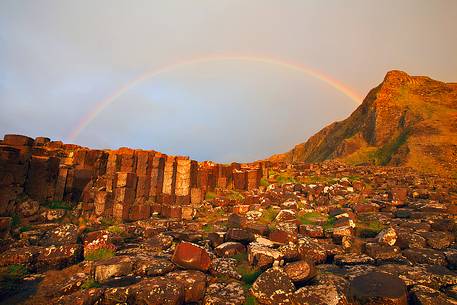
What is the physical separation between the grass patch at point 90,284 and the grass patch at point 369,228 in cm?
798

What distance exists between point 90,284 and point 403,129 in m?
48.5

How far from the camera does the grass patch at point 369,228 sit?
906 centimetres

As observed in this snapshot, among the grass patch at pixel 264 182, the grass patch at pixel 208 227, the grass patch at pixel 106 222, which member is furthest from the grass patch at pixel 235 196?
the grass patch at pixel 106 222

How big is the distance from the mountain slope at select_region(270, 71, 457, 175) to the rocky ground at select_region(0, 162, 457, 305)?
81.6ft

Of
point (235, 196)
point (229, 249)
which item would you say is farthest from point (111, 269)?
point (235, 196)

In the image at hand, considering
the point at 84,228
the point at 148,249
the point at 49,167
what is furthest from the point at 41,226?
the point at 148,249

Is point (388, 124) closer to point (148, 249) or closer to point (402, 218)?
point (402, 218)

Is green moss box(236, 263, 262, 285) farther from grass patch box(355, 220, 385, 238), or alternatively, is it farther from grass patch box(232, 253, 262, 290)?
grass patch box(355, 220, 385, 238)

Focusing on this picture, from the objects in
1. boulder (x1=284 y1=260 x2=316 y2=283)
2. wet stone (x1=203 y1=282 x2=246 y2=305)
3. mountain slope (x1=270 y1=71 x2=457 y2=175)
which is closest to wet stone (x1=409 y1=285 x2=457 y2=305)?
boulder (x1=284 y1=260 x2=316 y2=283)

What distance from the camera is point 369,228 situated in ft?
31.4

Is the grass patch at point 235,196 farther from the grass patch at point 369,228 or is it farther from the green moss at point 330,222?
the grass patch at point 369,228

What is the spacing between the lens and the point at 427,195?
51.3 ft

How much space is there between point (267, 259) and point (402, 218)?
25.9ft

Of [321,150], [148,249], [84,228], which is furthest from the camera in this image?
[321,150]
